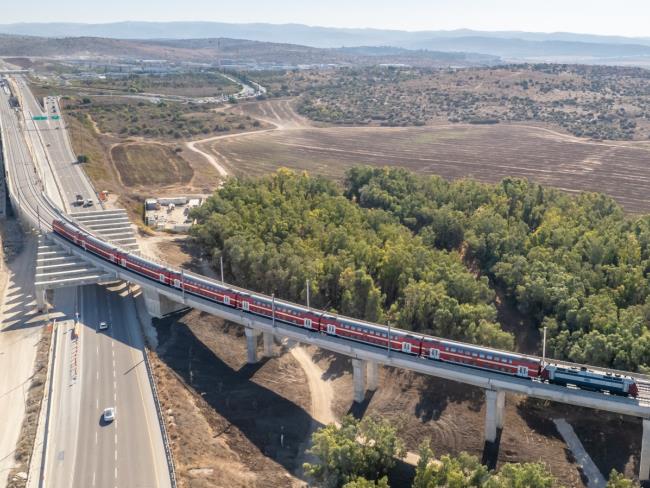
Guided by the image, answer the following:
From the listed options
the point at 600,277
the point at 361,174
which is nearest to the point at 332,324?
the point at 600,277

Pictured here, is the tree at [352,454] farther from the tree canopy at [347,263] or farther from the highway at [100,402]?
the tree canopy at [347,263]

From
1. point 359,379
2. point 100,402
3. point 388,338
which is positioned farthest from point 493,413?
point 100,402

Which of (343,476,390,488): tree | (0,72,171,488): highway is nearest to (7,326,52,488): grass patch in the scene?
(0,72,171,488): highway

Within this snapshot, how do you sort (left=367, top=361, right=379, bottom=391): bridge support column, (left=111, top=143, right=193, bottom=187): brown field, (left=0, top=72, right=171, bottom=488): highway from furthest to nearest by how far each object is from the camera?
1. (left=111, top=143, right=193, bottom=187): brown field
2. (left=367, top=361, right=379, bottom=391): bridge support column
3. (left=0, top=72, right=171, bottom=488): highway

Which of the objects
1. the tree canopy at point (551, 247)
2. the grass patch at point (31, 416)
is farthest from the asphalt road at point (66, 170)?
the tree canopy at point (551, 247)

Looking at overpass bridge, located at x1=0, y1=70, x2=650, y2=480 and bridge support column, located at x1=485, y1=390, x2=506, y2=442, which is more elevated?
overpass bridge, located at x1=0, y1=70, x2=650, y2=480

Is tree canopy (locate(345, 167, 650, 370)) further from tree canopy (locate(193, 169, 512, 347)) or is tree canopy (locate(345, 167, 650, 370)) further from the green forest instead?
tree canopy (locate(193, 169, 512, 347))

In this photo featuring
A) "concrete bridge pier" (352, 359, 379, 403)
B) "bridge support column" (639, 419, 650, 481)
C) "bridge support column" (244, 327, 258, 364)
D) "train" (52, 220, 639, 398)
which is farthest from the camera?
"bridge support column" (244, 327, 258, 364)

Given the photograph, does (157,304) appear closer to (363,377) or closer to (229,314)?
(229,314)
